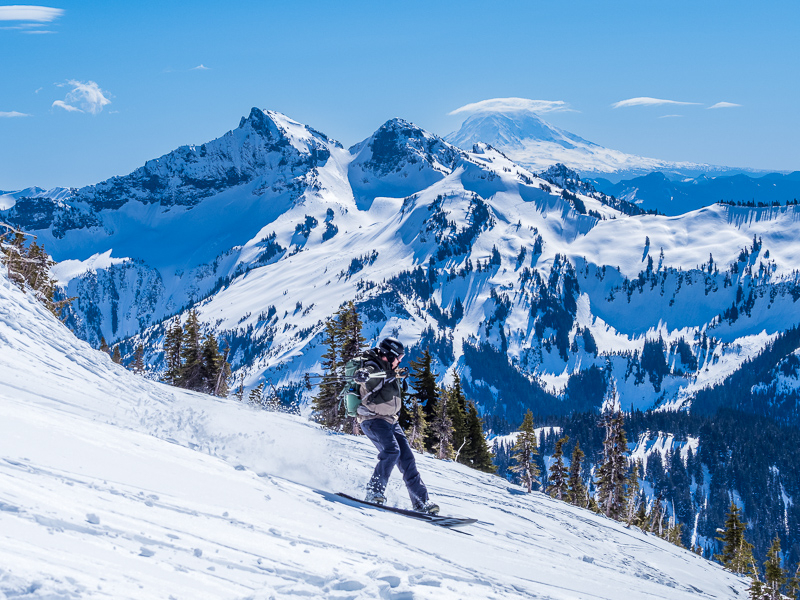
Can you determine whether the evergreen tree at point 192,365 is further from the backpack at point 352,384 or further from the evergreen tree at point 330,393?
the backpack at point 352,384

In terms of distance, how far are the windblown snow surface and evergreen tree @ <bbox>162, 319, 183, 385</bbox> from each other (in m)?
35.3

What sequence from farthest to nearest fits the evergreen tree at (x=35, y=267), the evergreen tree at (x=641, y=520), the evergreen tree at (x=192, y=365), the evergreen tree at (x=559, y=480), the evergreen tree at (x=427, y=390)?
the evergreen tree at (x=641, y=520)
the evergreen tree at (x=559, y=480)
the evergreen tree at (x=192, y=365)
the evergreen tree at (x=427, y=390)
the evergreen tree at (x=35, y=267)

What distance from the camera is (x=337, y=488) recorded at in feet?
38.6

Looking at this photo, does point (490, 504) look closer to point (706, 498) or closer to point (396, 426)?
point (396, 426)

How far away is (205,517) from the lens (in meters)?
6.79

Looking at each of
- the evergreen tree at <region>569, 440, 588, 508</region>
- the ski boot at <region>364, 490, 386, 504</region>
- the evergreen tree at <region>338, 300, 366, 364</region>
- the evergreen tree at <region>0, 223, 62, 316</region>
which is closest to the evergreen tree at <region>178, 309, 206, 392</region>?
the evergreen tree at <region>0, 223, 62, 316</region>

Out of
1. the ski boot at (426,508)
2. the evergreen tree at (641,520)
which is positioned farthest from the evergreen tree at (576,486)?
the ski boot at (426,508)

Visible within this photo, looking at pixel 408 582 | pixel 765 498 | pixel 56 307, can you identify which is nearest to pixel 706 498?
pixel 765 498

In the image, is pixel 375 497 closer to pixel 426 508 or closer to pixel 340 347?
pixel 426 508

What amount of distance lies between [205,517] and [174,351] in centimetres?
4767

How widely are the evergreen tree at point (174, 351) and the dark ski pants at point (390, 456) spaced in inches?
1647

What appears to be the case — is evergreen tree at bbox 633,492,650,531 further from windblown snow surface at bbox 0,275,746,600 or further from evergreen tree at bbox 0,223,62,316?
evergreen tree at bbox 0,223,62,316

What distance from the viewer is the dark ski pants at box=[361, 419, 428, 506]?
11.0 m

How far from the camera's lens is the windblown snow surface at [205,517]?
509cm
